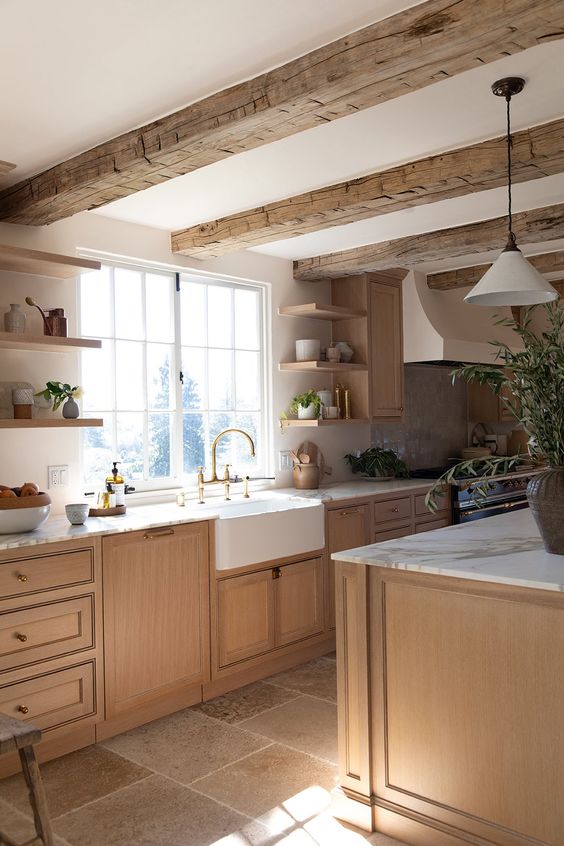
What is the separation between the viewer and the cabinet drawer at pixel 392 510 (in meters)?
4.84

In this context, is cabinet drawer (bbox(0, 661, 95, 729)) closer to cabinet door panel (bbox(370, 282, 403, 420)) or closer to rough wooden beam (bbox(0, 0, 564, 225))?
rough wooden beam (bbox(0, 0, 564, 225))

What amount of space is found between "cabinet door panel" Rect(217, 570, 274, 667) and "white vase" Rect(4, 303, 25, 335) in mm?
1573

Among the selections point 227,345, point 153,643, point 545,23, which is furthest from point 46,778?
point 545,23

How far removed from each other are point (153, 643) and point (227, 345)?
2.04 metres

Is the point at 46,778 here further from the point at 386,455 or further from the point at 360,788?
the point at 386,455

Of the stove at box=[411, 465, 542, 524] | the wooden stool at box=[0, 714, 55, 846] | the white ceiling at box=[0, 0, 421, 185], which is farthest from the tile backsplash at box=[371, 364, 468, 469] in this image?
the wooden stool at box=[0, 714, 55, 846]

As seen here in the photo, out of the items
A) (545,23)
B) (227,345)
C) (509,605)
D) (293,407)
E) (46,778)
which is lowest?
(46,778)

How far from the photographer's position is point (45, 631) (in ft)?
10.0

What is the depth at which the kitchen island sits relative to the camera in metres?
2.12

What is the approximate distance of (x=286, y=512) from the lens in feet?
13.5

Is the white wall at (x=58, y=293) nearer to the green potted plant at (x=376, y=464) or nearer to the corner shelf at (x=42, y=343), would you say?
the corner shelf at (x=42, y=343)

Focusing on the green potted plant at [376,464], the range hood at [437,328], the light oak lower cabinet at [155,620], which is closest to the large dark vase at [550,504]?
the light oak lower cabinet at [155,620]

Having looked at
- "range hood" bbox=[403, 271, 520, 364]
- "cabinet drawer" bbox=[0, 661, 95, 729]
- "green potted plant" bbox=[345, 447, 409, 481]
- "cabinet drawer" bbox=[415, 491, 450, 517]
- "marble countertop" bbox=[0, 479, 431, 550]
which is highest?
"range hood" bbox=[403, 271, 520, 364]

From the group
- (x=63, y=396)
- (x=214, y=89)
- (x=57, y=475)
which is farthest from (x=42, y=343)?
(x=214, y=89)
